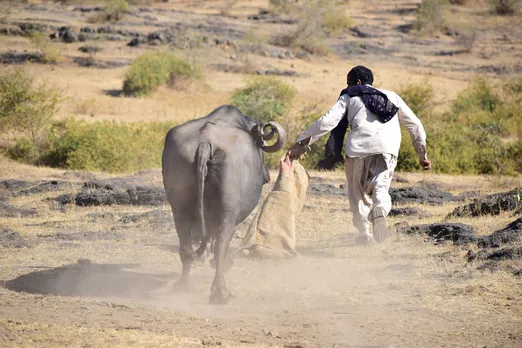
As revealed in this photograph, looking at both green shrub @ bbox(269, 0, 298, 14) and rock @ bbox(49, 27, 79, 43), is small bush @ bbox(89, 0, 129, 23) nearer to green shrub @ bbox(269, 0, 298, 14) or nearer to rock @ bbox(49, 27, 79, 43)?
rock @ bbox(49, 27, 79, 43)

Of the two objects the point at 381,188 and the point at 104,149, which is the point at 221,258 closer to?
the point at 381,188

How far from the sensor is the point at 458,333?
19.7 feet

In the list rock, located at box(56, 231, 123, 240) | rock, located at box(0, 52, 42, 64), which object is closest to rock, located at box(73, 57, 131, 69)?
rock, located at box(0, 52, 42, 64)

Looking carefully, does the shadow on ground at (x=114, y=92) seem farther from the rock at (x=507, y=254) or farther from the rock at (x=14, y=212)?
the rock at (x=507, y=254)

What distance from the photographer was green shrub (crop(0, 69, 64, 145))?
19.5 metres

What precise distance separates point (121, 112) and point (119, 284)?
17.9m

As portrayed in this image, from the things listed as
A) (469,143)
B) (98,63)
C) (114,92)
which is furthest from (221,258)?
(98,63)

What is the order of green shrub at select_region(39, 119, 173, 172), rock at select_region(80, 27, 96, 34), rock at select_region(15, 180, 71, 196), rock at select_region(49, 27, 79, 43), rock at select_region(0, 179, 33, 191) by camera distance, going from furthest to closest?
rock at select_region(80, 27, 96, 34) < rock at select_region(49, 27, 79, 43) < green shrub at select_region(39, 119, 173, 172) < rock at select_region(0, 179, 33, 191) < rock at select_region(15, 180, 71, 196)

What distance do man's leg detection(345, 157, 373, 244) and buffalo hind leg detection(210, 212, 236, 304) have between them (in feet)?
6.70

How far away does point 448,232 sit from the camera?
9.73 meters

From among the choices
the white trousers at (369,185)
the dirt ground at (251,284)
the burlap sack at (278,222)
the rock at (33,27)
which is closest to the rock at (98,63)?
the rock at (33,27)

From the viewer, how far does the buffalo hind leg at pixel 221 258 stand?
22.7 feet

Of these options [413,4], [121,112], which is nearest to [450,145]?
[121,112]

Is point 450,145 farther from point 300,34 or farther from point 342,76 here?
point 300,34
